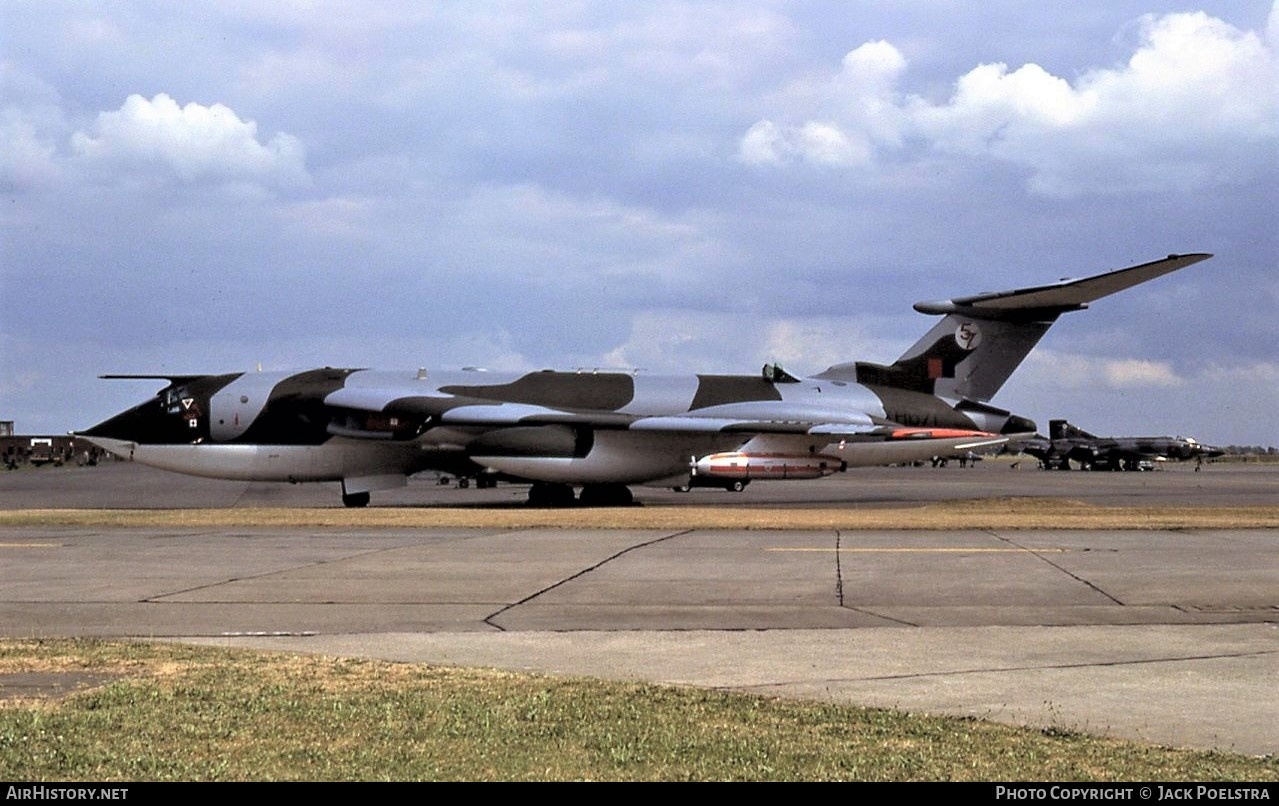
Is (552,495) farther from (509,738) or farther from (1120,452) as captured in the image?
(1120,452)

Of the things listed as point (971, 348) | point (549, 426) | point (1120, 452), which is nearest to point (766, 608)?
point (549, 426)

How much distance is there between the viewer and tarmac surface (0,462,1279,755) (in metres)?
7.66

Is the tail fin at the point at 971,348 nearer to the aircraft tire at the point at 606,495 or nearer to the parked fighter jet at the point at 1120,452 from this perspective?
the aircraft tire at the point at 606,495

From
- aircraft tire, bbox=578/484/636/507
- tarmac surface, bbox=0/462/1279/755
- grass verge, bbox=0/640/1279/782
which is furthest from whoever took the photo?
aircraft tire, bbox=578/484/636/507

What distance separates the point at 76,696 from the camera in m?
7.06

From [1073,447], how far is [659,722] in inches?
3098

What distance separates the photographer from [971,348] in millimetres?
33969

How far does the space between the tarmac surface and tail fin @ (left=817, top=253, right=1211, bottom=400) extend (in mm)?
14734

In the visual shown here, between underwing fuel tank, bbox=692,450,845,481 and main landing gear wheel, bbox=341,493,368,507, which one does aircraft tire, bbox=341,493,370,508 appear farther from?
underwing fuel tank, bbox=692,450,845,481

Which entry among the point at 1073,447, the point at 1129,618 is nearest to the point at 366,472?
the point at 1129,618

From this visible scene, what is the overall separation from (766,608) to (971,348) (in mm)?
23918

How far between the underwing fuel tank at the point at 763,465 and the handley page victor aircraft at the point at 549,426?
0.03 m

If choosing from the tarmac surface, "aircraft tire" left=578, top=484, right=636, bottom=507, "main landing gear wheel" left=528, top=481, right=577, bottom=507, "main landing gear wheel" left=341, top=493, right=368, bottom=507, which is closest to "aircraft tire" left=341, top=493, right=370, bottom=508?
"main landing gear wheel" left=341, top=493, right=368, bottom=507

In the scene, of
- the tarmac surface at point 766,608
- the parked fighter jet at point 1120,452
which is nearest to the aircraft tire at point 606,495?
the tarmac surface at point 766,608
